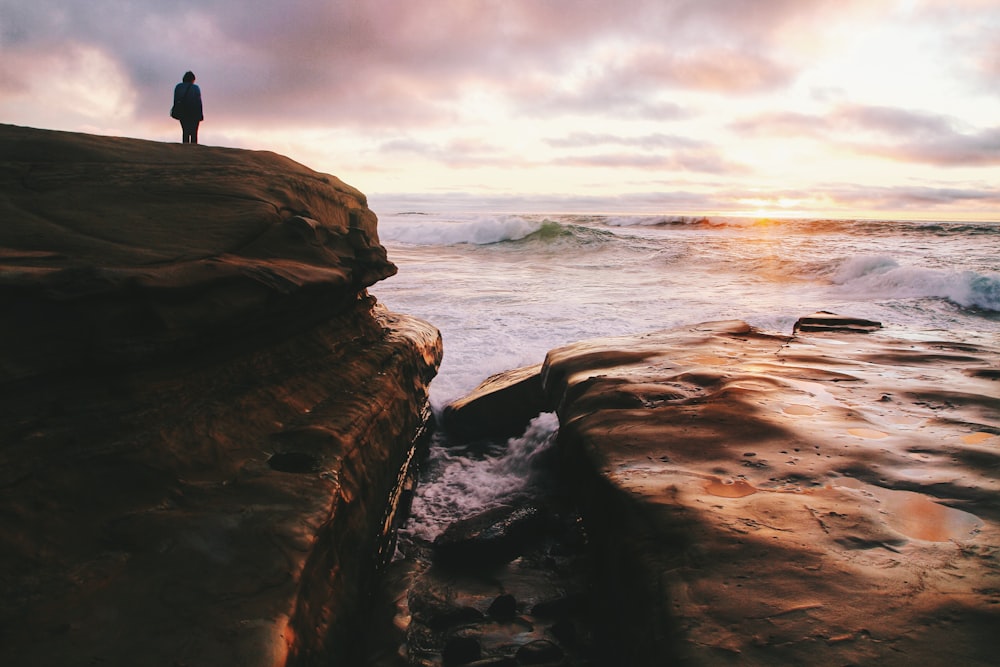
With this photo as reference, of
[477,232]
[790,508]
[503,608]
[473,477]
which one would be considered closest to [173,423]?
[503,608]

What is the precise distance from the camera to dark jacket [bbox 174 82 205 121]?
22.9 ft

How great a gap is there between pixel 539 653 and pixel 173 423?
179cm

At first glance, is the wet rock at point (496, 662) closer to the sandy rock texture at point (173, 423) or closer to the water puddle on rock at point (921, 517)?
the sandy rock texture at point (173, 423)

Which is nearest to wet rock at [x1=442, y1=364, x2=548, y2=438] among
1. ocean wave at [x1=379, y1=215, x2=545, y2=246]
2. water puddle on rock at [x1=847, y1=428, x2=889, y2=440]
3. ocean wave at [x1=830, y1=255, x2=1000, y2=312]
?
water puddle on rock at [x1=847, y1=428, x2=889, y2=440]

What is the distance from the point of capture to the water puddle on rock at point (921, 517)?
1.98 meters

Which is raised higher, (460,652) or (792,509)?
(792,509)

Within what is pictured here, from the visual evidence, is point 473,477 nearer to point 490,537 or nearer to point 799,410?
point 490,537

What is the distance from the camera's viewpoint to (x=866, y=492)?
2260 mm

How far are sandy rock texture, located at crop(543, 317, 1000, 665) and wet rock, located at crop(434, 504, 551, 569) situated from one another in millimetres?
415

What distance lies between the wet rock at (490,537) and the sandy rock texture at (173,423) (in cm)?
39

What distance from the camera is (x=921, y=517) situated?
209 centimetres

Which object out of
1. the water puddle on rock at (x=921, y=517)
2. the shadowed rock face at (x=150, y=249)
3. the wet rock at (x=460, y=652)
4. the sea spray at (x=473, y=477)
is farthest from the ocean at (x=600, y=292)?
the water puddle on rock at (x=921, y=517)

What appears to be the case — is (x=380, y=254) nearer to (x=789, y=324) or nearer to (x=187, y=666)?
(x=187, y=666)

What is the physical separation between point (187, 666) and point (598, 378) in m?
2.69
